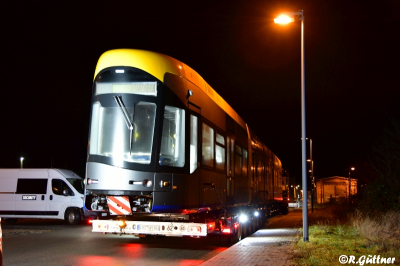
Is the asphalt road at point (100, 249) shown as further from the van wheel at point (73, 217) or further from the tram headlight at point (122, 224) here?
the van wheel at point (73, 217)

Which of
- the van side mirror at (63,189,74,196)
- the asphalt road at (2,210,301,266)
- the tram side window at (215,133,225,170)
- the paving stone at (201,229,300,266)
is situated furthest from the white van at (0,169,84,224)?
the paving stone at (201,229,300,266)

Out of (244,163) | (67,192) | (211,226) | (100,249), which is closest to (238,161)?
(244,163)

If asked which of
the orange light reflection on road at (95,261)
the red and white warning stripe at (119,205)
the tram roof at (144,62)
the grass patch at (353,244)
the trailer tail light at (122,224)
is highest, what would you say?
the tram roof at (144,62)

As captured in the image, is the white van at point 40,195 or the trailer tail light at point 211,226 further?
the white van at point 40,195

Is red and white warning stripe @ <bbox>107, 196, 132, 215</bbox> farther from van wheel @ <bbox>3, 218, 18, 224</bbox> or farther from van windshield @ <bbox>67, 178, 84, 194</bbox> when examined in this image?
van wheel @ <bbox>3, 218, 18, 224</bbox>

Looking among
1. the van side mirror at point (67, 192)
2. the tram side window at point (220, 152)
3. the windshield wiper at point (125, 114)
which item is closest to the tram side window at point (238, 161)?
the tram side window at point (220, 152)

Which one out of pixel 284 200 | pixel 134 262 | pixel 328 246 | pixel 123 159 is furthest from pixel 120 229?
pixel 284 200

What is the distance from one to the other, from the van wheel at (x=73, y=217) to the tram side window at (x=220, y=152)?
10.8 metres

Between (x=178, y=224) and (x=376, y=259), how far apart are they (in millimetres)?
4258

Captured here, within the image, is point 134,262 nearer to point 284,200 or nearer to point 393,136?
point 393,136

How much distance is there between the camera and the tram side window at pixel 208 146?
439 inches

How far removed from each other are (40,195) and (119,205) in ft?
42.4

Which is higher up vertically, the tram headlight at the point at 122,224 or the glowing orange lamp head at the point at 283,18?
the glowing orange lamp head at the point at 283,18

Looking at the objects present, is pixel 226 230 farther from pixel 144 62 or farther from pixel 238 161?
pixel 144 62
